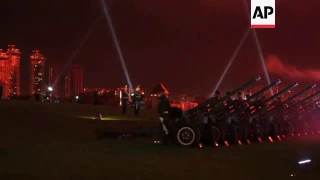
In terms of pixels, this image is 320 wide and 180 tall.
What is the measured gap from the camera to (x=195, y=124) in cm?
2006

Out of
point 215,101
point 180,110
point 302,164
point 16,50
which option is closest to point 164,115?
point 180,110

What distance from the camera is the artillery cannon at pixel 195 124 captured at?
1977 cm

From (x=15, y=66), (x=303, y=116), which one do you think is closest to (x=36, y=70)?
(x=15, y=66)

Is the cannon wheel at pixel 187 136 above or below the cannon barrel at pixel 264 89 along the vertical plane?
below

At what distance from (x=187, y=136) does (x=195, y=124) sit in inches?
21.2

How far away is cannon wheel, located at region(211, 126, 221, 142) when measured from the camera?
20.4m

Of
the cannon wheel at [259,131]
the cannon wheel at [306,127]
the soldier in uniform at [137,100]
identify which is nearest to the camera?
the cannon wheel at [259,131]

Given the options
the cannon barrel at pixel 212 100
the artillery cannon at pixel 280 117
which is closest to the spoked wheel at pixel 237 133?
the cannon barrel at pixel 212 100

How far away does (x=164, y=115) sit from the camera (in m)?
19.9

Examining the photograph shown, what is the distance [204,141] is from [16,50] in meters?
45.8

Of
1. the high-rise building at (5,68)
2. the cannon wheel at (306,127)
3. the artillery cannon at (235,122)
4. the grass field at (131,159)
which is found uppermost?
the high-rise building at (5,68)

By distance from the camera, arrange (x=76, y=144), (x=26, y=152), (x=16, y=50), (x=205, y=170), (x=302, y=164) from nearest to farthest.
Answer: (x=205, y=170), (x=302, y=164), (x=26, y=152), (x=76, y=144), (x=16, y=50)

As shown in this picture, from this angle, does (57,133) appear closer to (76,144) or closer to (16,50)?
(76,144)

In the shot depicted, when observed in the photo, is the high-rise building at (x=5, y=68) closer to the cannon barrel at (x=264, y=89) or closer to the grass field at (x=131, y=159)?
the grass field at (x=131, y=159)
